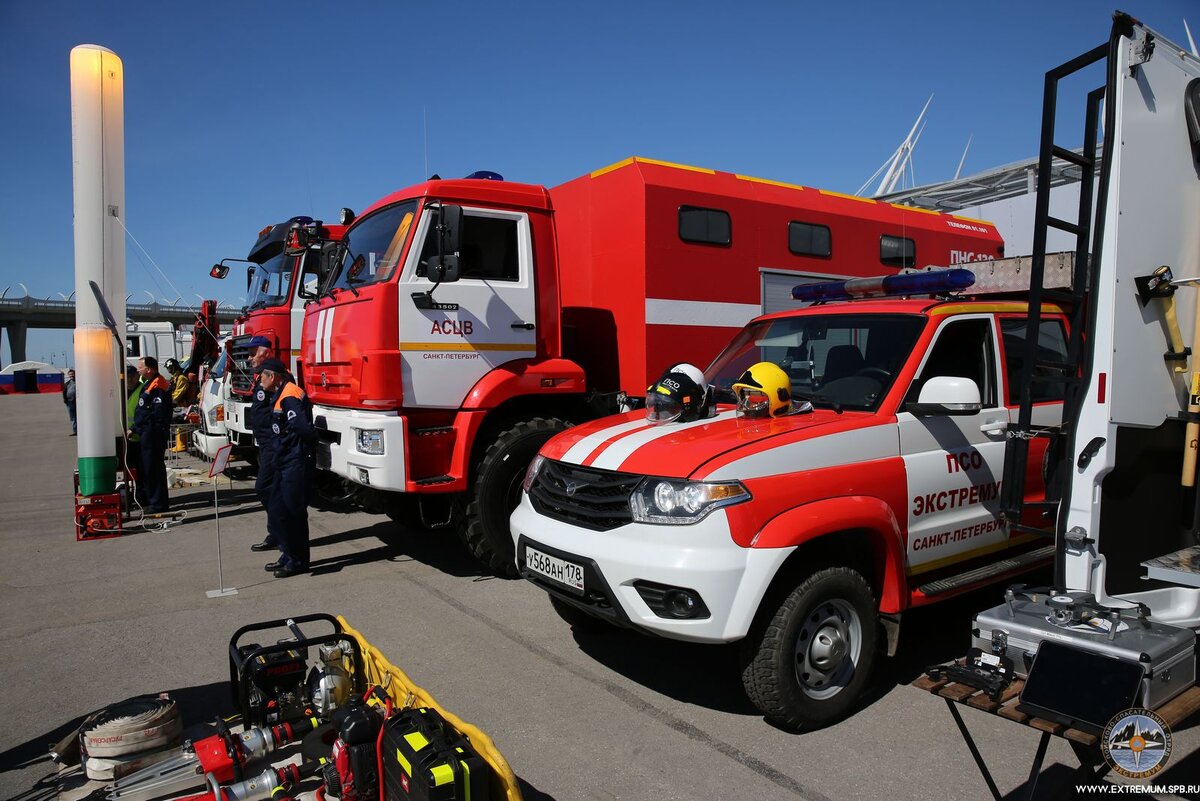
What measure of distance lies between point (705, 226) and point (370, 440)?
3565mm

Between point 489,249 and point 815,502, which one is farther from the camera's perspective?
point 489,249

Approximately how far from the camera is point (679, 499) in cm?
356

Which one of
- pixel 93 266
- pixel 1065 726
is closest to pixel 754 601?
pixel 1065 726

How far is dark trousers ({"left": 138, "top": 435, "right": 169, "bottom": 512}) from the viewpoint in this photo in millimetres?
9492

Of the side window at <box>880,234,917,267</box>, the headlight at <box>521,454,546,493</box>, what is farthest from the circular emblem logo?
the side window at <box>880,234,917,267</box>

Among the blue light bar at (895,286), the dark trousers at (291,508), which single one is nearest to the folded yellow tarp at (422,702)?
the dark trousers at (291,508)

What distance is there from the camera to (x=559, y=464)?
169 inches

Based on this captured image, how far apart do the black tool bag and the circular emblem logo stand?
1975 millimetres

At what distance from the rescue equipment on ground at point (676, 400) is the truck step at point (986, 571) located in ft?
5.17

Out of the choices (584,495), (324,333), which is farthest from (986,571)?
(324,333)

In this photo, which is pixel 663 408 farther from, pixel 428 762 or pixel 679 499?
pixel 428 762

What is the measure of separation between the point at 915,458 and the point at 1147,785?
1.72 metres

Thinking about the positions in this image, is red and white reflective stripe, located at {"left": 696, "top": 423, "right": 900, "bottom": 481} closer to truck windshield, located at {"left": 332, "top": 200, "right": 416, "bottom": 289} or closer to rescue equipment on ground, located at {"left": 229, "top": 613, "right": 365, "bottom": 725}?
rescue equipment on ground, located at {"left": 229, "top": 613, "right": 365, "bottom": 725}

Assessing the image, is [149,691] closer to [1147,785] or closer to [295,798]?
[295,798]
